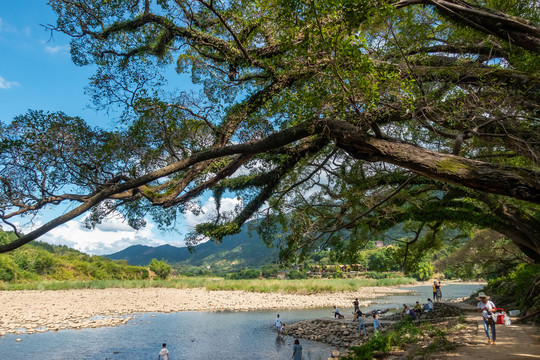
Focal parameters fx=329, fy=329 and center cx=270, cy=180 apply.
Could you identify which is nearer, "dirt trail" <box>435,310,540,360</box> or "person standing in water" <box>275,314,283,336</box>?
"dirt trail" <box>435,310,540,360</box>

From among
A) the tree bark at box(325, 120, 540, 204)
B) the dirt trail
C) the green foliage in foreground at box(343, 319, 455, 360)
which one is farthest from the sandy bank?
the tree bark at box(325, 120, 540, 204)

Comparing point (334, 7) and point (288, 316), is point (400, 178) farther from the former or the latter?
point (288, 316)

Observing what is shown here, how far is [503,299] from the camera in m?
14.1

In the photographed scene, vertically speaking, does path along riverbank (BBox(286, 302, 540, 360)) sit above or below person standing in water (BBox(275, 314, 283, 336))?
above

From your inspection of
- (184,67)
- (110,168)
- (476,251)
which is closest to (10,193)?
(110,168)

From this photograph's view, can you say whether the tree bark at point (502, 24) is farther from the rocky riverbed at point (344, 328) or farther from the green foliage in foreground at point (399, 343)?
the rocky riverbed at point (344, 328)

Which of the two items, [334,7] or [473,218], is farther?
[473,218]

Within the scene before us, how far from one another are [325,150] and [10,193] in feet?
25.0

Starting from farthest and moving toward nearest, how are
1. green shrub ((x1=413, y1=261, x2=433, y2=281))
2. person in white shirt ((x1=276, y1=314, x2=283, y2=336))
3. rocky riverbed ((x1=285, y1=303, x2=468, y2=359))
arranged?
1. green shrub ((x1=413, y1=261, x2=433, y2=281))
2. person in white shirt ((x1=276, y1=314, x2=283, y2=336))
3. rocky riverbed ((x1=285, y1=303, x2=468, y2=359))

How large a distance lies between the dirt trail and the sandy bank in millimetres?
16687

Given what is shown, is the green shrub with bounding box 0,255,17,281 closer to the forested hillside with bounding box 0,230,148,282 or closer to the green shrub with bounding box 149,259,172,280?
the forested hillside with bounding box 0,230,148,282

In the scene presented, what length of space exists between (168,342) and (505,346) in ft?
39.4

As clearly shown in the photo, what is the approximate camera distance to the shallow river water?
38.7 ft

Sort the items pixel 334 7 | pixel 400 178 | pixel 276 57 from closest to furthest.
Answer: pixel 334 7 < pixel 276 57 < pixel 400 178
